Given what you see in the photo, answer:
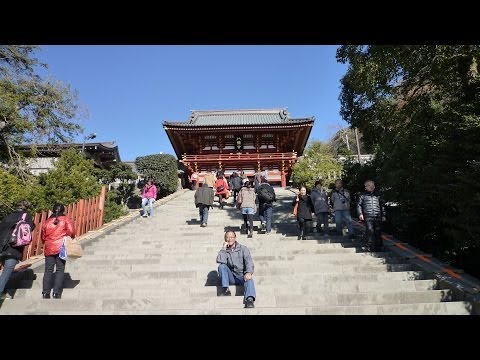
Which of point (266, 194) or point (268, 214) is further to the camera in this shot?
point (268, 214)

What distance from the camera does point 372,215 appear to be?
705 centimetres

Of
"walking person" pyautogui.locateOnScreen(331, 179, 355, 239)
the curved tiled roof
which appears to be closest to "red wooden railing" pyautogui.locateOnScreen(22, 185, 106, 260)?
"walking person" pyautogui.locateOnScreen(331, 179, 355, 239)

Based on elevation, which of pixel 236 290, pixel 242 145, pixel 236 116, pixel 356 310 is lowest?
pixel 356 310

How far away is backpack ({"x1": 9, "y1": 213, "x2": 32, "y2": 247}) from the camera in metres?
5.30

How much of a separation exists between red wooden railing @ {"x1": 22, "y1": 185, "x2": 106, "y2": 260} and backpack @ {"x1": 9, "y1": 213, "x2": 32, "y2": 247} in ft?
6.70

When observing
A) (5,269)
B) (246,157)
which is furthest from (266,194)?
(246,157)

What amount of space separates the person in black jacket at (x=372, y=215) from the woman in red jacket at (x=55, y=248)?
5511 millimetres

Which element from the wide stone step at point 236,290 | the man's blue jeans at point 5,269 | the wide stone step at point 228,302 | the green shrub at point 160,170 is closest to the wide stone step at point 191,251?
the wide stone step at point 236,290

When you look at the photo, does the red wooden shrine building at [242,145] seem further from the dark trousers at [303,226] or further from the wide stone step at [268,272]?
the wide stone step at [268,272]

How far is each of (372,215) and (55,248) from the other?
5.79 meters

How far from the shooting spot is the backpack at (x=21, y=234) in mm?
5301

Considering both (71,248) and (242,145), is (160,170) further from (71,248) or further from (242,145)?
(71,248)

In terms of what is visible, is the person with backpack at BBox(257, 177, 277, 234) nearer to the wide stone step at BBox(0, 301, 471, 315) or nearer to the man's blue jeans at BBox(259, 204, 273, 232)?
the man's blue jeans at BBox(259, 204, 273, 232)
